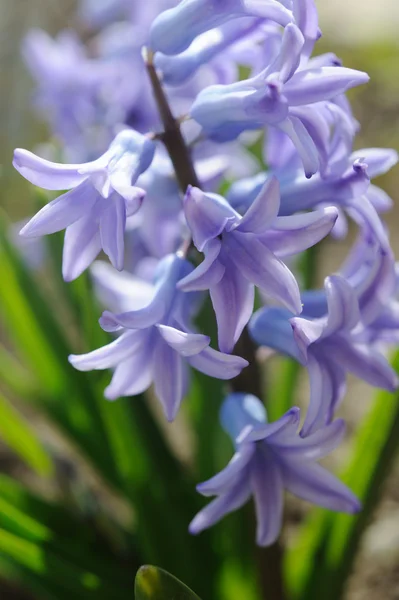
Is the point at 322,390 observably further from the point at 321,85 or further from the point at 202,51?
the point at 202,51

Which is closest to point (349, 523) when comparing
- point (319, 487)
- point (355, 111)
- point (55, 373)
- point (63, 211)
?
point (319, 487)

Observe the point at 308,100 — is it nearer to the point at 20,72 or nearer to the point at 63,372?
the point at 63,372

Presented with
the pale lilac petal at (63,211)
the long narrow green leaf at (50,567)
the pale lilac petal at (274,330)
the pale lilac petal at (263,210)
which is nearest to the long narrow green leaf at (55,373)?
the long narrow green leaf at (50,567)

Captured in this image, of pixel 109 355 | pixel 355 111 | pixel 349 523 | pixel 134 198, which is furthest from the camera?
pixel 355 111

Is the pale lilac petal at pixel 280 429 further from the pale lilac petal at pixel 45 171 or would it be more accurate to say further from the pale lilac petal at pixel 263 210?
the pale lilac petal at pixel 45 171

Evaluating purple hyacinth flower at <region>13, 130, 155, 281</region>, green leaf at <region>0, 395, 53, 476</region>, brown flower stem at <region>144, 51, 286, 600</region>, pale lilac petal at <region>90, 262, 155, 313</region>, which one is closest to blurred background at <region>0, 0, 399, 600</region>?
green leaf at <region>0, 395, 53, 476</region>

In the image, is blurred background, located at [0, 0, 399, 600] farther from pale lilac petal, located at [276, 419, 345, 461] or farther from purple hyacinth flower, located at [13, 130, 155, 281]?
pale lilac petal, located at [276, 419, 345, 461]

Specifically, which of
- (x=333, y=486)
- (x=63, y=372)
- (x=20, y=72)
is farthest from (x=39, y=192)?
(x=20, y=72)
